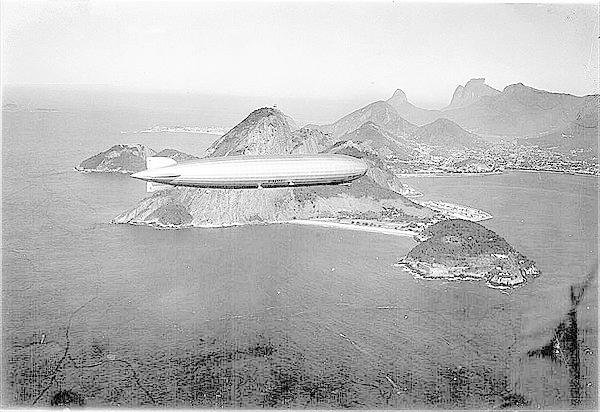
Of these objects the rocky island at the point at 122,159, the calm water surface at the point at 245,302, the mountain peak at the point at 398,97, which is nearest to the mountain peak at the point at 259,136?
the calm water surface at the point at 245,302

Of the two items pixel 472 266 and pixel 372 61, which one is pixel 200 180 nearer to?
pixel 372 61

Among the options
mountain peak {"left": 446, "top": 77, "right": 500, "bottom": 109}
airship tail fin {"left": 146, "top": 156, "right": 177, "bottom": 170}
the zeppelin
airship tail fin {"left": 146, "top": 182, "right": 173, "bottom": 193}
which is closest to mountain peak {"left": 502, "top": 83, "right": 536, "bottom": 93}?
mountain peak {"left": 446, "top": 77, "right": 500, "bottom": 109}

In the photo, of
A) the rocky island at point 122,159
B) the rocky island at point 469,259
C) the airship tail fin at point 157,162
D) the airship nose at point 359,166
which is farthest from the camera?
the rocky island at point 122,159

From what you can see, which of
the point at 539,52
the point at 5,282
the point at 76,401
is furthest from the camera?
the point at 539,52

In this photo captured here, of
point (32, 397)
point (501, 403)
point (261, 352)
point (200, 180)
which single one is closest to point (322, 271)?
point (261, 352)

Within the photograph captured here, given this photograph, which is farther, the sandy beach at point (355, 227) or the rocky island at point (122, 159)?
the sandy beach at point (355, 227)

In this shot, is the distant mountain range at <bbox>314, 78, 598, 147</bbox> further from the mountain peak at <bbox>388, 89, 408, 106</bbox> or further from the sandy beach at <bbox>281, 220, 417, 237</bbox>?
the sandy beach at <bbox>281, 220, 417, 237</bbox>

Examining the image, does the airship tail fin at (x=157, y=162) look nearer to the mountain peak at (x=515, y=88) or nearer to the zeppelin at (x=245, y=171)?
the zeppelin at (x=245, y=171)
